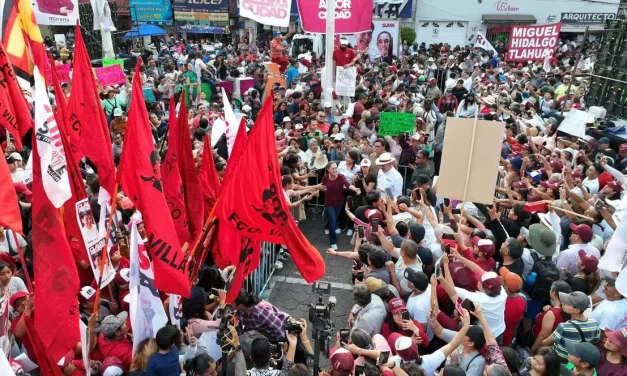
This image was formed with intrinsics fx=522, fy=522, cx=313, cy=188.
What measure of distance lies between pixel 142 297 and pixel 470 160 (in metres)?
3.49

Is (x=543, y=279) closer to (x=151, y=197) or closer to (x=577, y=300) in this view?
(x=577, y=300)

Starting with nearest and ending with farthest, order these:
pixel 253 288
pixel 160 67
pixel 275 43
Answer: pixel 253 288 < pixel 275 43 < pixel 160 67

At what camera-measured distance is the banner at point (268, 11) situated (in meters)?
11.9

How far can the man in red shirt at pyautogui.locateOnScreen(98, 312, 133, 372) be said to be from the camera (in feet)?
14.5

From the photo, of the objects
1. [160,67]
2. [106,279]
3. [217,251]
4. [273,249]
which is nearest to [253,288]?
[273,249]

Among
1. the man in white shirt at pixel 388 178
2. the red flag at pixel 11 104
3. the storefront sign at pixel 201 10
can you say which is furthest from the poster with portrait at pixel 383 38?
the red flag at pixel 11 104

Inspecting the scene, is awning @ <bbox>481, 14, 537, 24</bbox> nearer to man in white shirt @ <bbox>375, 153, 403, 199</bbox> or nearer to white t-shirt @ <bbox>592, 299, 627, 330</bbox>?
man in white shirt @ <bbox>375, 153, 403, 199</bbox>

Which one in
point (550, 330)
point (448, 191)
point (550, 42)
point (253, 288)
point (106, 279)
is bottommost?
point (253, 288)

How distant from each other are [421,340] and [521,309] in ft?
3.67

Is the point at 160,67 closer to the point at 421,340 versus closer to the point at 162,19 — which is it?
the point at 162,19

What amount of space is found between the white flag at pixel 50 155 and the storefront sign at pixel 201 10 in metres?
30.8

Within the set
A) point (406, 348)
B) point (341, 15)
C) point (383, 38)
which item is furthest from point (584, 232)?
point (383, 38)

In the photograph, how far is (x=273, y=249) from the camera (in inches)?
303

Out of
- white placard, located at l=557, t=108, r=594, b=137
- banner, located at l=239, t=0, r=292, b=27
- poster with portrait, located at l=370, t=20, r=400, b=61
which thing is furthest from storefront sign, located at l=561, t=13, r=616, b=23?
banner, located at l=239, t=0, r=292, b=27
